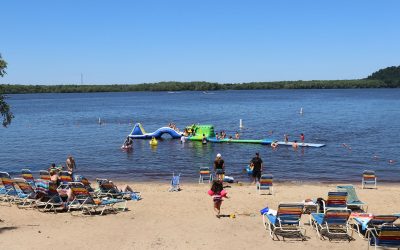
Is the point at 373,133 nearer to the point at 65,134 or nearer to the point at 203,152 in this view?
the point at 203,152

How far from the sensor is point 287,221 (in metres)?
11.8

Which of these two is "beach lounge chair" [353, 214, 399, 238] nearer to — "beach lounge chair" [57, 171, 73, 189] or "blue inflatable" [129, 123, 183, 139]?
"beach lounge chair" [57, 171, 73, 189]

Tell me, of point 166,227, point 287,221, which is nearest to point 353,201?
point 287,221

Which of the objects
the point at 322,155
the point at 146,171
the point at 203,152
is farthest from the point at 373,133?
the point at 146,171

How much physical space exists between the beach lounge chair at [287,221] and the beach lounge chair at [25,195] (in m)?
7.70

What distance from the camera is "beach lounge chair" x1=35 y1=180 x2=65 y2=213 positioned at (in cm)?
→ 1435

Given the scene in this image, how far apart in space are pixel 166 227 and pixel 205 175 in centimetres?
1022

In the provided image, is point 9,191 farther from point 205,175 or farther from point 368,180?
point 368,180

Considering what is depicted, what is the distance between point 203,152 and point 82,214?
69.6ft

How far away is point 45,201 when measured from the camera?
14.6m

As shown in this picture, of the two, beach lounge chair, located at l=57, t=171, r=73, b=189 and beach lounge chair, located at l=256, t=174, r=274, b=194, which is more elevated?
beach lounge chair, located at l=57, t=171, r=73, b=189

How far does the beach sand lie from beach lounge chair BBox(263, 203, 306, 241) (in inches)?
9.1

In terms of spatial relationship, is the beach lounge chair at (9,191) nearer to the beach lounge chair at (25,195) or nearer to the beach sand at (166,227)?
the beach lounge chair at (25,195)

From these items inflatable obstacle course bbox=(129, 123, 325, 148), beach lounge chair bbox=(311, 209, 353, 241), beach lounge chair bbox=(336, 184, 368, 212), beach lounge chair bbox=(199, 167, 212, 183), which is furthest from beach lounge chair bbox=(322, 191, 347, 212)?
inflatable obstacle course bbox=(129, 123, 325, 148)
